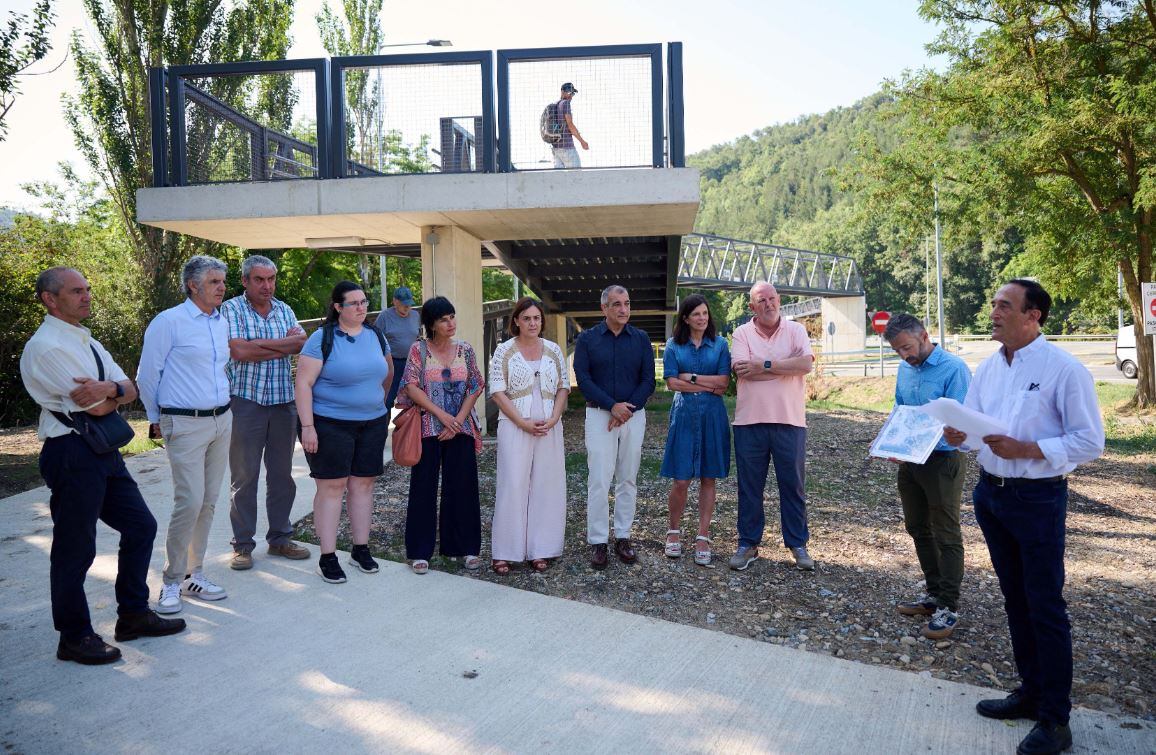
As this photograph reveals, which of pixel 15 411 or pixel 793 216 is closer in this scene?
pixel 15 411

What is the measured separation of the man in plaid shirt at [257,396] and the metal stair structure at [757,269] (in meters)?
18.4

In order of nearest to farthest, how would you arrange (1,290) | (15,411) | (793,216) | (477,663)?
(477,663)
(1,290)
(15,411)
(793,216)

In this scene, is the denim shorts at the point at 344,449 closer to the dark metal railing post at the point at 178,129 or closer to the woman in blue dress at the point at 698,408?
the woman in blue dress at the point at 698,408

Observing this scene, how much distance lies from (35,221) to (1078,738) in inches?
874

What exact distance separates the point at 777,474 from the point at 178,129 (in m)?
7.55

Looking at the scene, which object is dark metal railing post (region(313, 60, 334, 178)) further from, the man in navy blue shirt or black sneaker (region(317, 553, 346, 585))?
black sneaker (region(317, 553, 346, 585))

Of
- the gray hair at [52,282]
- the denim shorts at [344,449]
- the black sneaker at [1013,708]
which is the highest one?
the gray hair at [52,282]

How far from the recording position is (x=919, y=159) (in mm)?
16156

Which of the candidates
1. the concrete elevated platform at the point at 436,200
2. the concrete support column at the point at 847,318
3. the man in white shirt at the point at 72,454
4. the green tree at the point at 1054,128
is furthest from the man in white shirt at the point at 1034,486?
the concrete support column at the point at 847,318

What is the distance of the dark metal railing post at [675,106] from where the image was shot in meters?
8.44

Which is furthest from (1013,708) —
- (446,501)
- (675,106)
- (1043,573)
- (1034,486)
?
(675,106)

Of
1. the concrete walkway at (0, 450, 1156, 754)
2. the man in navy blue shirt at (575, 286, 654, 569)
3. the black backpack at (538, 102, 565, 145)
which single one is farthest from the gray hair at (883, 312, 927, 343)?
the black backpack at (538, 102, 565, 145)

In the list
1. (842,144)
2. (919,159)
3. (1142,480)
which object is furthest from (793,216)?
(1142,480)

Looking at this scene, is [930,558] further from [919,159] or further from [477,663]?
[919,159]
